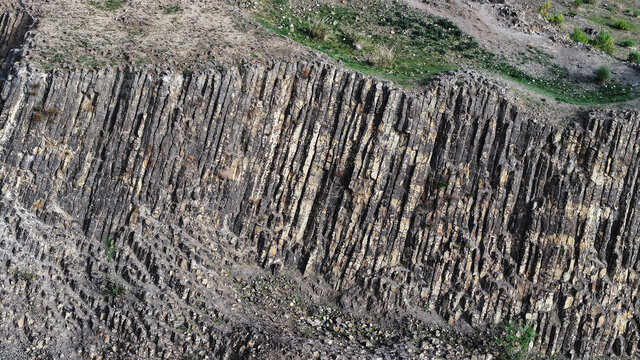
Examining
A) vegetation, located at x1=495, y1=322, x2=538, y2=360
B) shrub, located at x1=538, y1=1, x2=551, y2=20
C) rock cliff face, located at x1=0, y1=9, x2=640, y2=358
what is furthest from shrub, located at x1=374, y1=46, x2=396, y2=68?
shrub, located at x1=538, y1=1, x2=551, y2=20

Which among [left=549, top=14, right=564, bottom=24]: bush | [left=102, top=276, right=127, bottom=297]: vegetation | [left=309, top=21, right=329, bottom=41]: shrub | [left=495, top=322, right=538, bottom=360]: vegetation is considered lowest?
[left=102, top=276, right=127, bottom=297]: vegetation

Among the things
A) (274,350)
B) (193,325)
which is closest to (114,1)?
(193,325)

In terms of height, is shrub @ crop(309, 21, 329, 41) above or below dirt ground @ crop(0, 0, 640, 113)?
above

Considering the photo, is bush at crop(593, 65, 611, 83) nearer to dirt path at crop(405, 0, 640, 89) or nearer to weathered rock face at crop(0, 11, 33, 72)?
dirt path at crop(405, 0, 640, 89)

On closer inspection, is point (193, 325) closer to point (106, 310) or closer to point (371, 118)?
point (106, 310)

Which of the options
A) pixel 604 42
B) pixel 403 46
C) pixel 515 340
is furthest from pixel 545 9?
pixel 515 340
